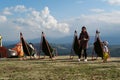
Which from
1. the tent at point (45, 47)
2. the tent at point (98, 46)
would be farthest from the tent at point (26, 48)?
the tent at point (98, 46)

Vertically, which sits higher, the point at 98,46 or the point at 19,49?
the point at 19,49

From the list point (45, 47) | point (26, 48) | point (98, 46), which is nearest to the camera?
point (98, 46)

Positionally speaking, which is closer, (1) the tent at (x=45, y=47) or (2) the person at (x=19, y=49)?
(1) the tent at (x=45, y=47)

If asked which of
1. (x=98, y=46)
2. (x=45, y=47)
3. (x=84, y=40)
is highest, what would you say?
(x=84, y=40)

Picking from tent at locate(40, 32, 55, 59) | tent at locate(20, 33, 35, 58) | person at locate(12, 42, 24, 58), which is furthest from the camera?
person at locate(12, 42, 24, 58)

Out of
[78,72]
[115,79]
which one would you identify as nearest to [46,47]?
[78,72]

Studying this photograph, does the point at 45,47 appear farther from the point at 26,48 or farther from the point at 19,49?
the point at 19,49

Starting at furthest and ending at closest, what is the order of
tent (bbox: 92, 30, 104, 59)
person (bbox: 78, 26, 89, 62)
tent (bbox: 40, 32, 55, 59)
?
tent (bbox: 40, 32, 55, 59)
tent (bbox: 92, 30, 104, 59)
person (bbox: 78, 26, 89, 62)

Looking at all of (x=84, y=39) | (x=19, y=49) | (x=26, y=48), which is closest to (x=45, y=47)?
(x=26, y=48)

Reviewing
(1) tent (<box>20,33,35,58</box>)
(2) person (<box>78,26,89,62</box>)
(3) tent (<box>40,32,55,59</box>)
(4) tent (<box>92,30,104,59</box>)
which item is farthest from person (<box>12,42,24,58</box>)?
(2) person (<box>78,26,89,62</box>)

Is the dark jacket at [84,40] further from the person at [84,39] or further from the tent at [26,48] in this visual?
the tent at [26,48]

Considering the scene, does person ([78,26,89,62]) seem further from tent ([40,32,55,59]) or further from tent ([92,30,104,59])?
tent ([40,32,55,59])

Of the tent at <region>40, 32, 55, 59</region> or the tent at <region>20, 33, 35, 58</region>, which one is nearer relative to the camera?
the tent at <region>40, 32, 55, 59</region>

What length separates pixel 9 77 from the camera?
756 inches
